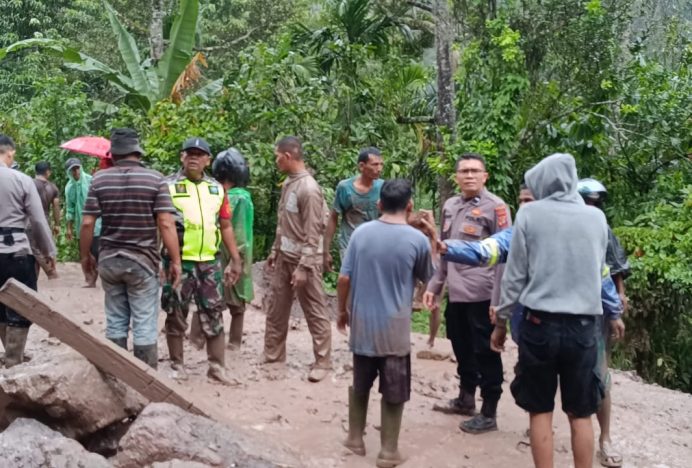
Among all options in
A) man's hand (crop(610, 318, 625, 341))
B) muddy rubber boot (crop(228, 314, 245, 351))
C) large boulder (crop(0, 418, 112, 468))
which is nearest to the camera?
large boulder (crop(0, 418, 112, 468))

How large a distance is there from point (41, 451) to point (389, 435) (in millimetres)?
1955

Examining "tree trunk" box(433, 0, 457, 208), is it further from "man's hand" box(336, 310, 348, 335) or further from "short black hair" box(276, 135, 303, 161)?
"man's hand" box(336, 310, 348, 335)

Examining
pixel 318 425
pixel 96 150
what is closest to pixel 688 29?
pixel 96 150

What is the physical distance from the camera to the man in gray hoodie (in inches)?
162

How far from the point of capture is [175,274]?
18.8ft

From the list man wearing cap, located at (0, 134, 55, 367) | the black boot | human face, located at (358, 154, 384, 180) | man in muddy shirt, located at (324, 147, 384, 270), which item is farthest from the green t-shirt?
man wearing cap, located at (0, 134, 55, 367)

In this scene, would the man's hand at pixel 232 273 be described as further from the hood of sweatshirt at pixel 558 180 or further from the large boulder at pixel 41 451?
the hood of sweatshirt at pixel 558 180

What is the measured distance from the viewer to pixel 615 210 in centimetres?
1084

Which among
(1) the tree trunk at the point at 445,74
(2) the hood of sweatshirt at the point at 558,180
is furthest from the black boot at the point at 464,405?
(1) the tree trunk at the point at 445,74

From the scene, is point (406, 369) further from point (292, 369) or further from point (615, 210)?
point (615, 210)

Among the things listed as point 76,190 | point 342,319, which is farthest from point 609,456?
point 76,190

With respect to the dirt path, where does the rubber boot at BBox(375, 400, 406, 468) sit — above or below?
above

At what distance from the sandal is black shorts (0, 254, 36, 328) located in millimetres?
4313

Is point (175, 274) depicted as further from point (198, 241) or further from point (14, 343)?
point (14, 343)
